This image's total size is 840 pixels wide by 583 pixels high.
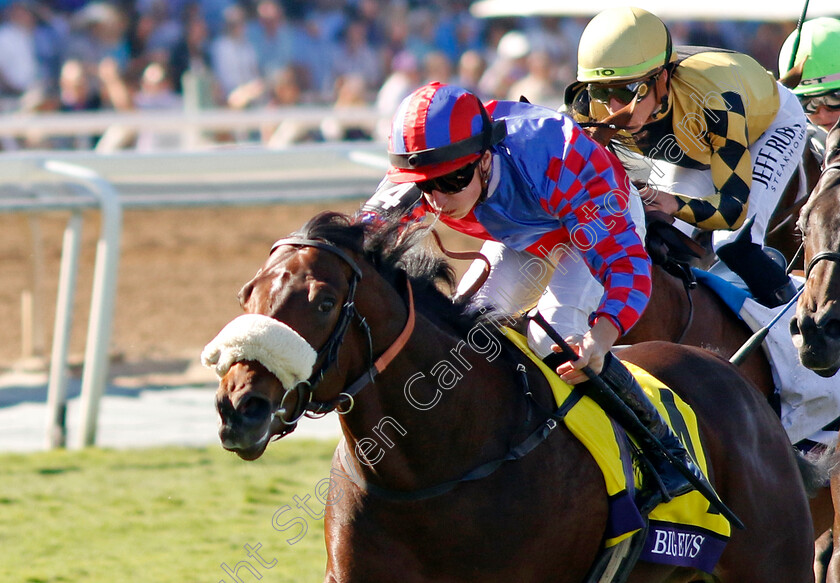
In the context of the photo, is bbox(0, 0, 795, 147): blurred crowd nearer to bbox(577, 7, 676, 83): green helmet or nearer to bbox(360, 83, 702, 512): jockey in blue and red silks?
bbox(577, 7, 676, 83): green helmet

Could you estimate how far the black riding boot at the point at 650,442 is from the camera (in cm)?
315

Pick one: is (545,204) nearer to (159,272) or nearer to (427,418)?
(427,418)

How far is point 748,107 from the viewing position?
434 cm

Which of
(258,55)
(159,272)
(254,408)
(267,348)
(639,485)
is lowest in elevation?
(159,272)

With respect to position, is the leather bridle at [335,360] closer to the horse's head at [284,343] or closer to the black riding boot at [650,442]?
the horse's head at [284,343]

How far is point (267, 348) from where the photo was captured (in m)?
2.44

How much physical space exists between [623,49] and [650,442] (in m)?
1.32

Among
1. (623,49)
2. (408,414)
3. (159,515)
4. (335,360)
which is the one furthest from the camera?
(159,515)

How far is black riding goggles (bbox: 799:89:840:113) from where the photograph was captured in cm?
487

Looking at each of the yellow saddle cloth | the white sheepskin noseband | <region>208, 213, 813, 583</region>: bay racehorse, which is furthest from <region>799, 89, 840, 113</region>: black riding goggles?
the white sheepskin noseband

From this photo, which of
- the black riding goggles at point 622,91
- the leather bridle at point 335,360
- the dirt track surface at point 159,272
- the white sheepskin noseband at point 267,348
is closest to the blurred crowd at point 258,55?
the dirt track surface at point 159,272

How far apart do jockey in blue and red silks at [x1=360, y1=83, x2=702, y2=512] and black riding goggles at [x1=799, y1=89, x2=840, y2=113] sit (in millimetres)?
1833

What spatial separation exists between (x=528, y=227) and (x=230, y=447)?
3.99 feet

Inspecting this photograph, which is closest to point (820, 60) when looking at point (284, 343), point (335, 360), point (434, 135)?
point (434, 135)
